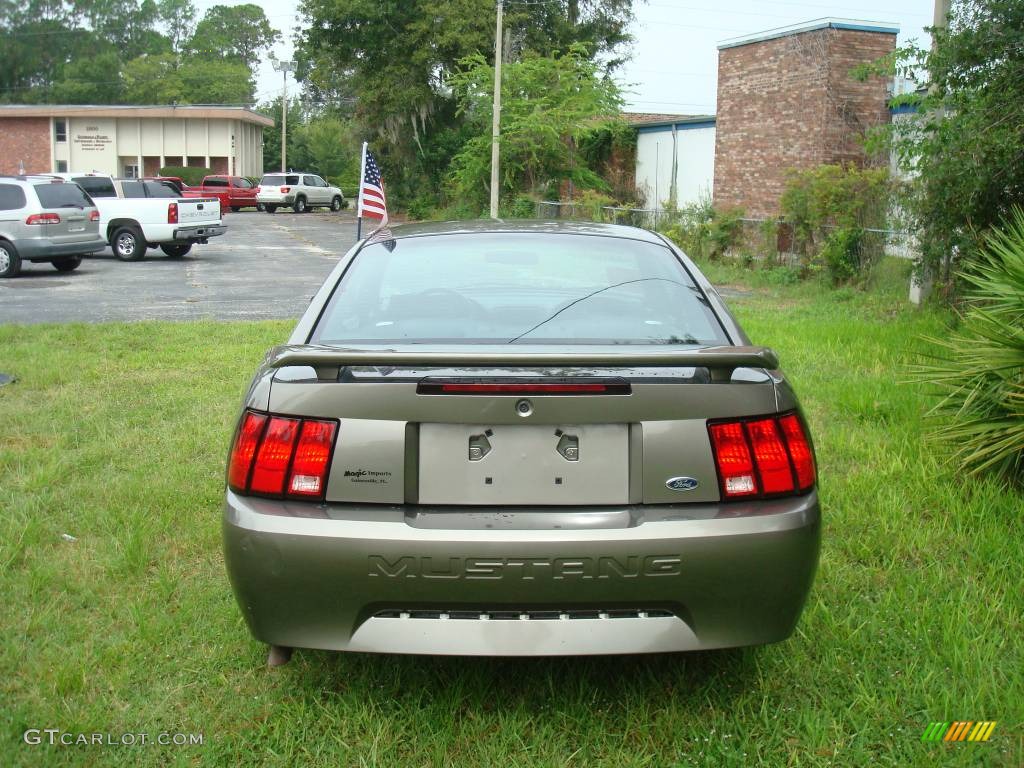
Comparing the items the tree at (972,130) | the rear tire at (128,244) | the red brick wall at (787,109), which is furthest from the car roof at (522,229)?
the red brick wall at (787,109)

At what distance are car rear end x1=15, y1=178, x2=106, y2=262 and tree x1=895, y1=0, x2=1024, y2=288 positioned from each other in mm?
14314

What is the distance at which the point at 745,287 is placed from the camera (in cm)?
1803

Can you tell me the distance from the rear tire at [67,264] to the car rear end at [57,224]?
33 centimetres

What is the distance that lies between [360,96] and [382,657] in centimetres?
4126

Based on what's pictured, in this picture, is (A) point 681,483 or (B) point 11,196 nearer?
(A) point 681,483

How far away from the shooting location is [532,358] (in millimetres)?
2945

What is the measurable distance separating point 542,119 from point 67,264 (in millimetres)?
16346

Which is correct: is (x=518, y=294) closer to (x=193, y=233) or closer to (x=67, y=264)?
(x=67, y=264)

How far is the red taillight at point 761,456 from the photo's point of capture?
9.96ft

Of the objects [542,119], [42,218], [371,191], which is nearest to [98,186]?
[42,218]

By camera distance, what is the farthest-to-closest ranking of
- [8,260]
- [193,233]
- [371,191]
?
[193,233] < [8,260] < [371,191]

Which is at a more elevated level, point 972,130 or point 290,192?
point 972,130

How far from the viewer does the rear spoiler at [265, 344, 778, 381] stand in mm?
2938

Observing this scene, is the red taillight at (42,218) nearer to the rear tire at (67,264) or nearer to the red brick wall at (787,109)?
the rear tire at (67,264)
